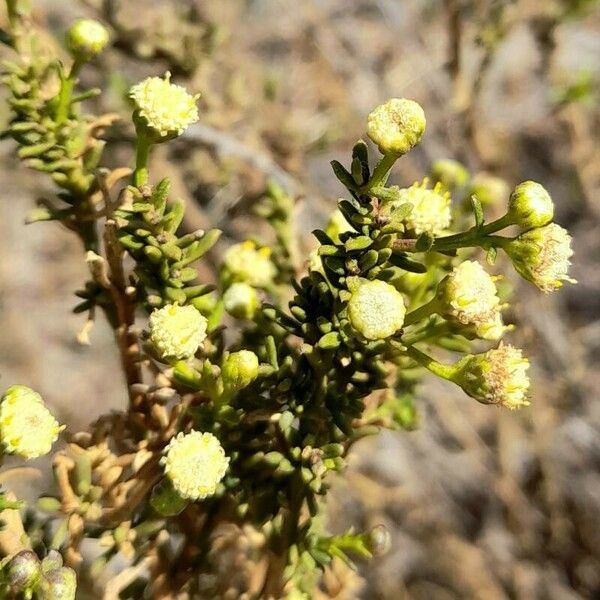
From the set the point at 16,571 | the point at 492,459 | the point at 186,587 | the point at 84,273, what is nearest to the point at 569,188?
the point at 492,459

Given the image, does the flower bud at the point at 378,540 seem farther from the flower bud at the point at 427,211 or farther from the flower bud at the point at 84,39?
the flower bud at the point at 84,39

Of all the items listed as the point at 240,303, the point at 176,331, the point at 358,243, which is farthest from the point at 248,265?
the point at 358,243

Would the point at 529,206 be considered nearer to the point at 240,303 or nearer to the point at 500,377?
the point at 500,377

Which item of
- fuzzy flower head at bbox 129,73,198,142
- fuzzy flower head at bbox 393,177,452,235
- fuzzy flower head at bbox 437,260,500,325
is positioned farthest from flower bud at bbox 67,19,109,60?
fuzzy flower head at bbox 437,260,500,325

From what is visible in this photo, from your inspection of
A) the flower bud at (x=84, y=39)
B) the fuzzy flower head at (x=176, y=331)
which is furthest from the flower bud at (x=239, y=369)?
the flower bud at (x=84, y=39)

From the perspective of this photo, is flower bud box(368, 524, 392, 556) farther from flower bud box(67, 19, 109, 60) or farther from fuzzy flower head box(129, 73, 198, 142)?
flower bud box(67, 19, 109, 60)

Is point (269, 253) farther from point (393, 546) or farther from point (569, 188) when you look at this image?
point (569, 188)
